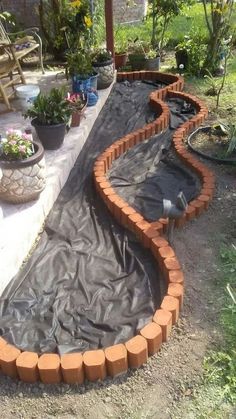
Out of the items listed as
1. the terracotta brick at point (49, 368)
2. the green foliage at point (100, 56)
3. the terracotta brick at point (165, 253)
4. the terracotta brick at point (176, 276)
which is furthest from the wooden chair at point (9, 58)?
the terracotta brick at point (49, 368)

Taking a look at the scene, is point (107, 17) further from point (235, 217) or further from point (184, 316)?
point (184, 316)

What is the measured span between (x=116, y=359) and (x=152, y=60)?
17.4 feet

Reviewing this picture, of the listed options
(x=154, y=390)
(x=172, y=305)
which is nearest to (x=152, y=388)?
(x=154, y=390)

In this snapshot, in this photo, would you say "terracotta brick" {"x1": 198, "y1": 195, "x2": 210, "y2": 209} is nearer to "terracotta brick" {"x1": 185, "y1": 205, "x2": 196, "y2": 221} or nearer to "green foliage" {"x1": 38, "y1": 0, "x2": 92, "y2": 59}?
"terracotta brick" {"x1": 185, "y1": 205, "x2": 196, "y2": 221}

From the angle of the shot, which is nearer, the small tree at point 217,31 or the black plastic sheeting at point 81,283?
the black plastic sheeting at point 81,283

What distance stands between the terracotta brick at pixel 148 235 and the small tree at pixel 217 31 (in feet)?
13.2

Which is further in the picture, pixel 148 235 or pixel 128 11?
pixel 128 11

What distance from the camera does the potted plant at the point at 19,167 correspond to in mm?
2871

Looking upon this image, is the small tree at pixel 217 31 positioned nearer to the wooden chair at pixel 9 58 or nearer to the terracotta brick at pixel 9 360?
the wooden chair at pixel 9 58

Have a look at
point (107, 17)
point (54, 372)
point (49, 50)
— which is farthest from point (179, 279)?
point (49, 50)

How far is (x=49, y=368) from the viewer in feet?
6.63

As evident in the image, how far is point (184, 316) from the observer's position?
95.2 inches

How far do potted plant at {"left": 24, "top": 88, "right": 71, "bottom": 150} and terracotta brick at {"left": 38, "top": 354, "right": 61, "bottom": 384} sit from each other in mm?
2141

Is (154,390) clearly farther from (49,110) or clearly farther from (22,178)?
(49,110)
